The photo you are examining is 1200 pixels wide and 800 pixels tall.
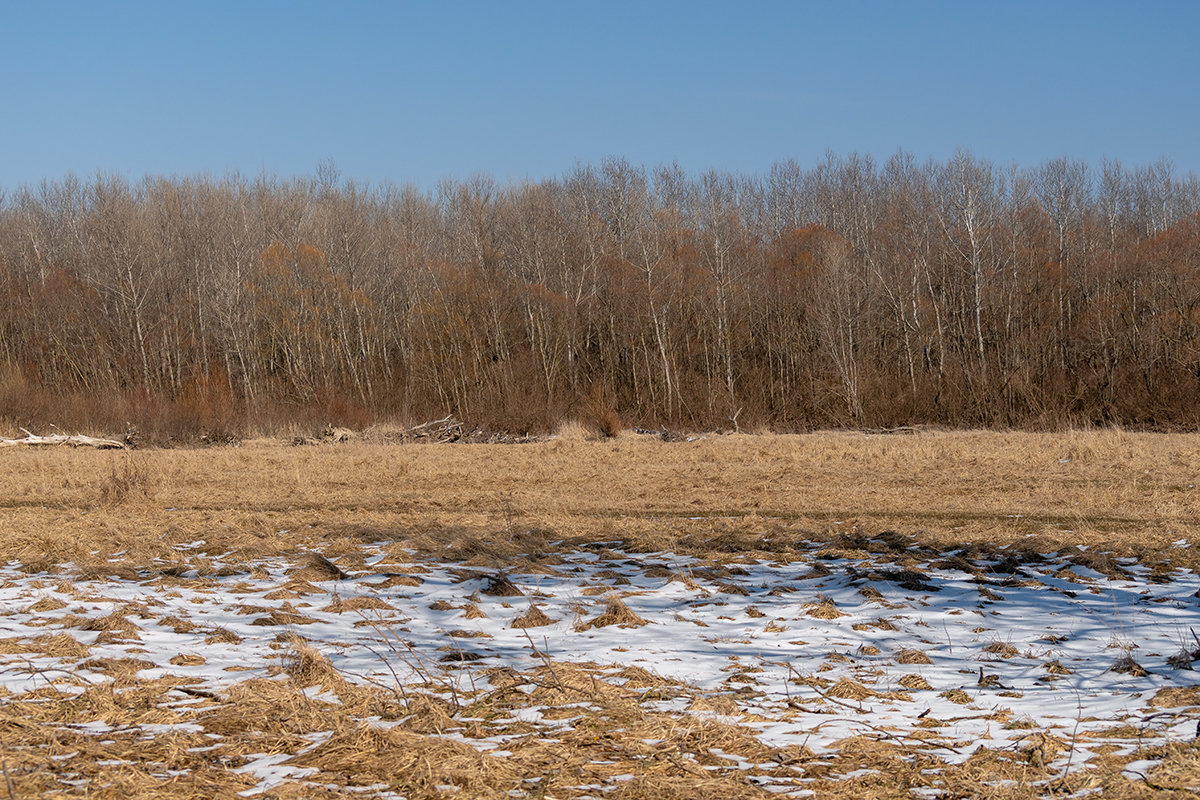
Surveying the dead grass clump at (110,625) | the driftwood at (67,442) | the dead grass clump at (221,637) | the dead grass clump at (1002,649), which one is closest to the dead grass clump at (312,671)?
the dead grass clump at (221,637)

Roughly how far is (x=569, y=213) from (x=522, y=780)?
157ft

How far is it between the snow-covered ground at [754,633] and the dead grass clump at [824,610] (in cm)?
2

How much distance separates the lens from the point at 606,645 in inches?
246

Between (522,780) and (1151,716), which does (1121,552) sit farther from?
(522,780)

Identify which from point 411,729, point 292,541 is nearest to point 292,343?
point 292,541

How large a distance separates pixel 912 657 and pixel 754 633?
1129 mm

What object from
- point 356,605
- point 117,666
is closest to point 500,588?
point 356,605

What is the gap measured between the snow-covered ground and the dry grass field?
0.03m

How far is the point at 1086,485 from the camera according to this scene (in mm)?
14141

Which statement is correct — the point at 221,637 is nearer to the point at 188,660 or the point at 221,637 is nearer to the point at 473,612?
the point at 188,660

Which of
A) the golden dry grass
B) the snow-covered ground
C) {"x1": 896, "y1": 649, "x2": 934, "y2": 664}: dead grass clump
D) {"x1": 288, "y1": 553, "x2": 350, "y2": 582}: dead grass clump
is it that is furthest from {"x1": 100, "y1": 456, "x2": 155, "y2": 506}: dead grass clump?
{"x1": 896, "y1": 649, "x2": 934, "y2": 664}: dead grass clump

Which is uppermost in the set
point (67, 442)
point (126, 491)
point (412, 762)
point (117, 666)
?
point (67, 442)

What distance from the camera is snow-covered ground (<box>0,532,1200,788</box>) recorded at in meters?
4.80

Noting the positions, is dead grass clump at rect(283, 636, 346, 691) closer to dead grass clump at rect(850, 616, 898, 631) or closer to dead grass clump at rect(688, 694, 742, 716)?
dead grass clump at rect(688, 694, 742, 716)
